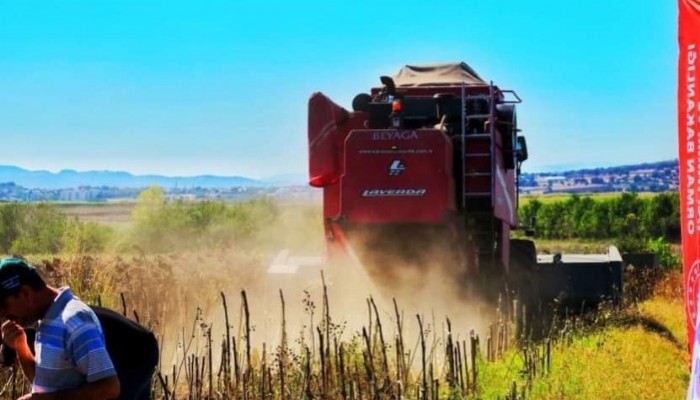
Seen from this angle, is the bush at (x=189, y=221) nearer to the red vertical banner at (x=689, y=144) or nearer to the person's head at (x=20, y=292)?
the red vertical banner at (x=689, y=144)

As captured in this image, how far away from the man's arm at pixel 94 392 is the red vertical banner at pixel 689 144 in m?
3.20

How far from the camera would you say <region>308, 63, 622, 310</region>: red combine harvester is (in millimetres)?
10664

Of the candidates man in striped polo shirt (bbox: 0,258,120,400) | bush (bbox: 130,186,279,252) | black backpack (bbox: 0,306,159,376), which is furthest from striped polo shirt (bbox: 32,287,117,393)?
bush (bbox: 130,186,279,252)

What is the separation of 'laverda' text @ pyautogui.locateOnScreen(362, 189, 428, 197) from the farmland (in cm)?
117

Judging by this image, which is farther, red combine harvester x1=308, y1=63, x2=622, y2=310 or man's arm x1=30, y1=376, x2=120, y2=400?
red combine harvester x1=308, y1=63, x2=622, y2=310

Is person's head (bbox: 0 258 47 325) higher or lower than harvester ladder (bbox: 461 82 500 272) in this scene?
lower

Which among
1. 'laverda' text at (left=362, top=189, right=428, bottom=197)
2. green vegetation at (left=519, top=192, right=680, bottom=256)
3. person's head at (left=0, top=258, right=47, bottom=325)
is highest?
'laverda' text at (left=362, top=189, right=428, bottom=197)

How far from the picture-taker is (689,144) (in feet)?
18.7

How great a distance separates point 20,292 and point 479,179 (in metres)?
7.73

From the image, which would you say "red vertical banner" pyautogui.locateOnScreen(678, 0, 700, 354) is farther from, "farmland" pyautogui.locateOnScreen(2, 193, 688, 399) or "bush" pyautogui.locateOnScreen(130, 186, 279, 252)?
"bush" pyautogui.locateOnScreen(130, 186, 279, 252)

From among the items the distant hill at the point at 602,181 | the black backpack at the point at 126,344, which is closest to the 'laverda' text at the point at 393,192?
the black backpack at the point at 126,344

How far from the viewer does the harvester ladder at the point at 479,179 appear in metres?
11.4

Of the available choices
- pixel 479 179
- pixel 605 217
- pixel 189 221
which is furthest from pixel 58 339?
pixel 605 217

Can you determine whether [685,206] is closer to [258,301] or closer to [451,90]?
[451,90]
